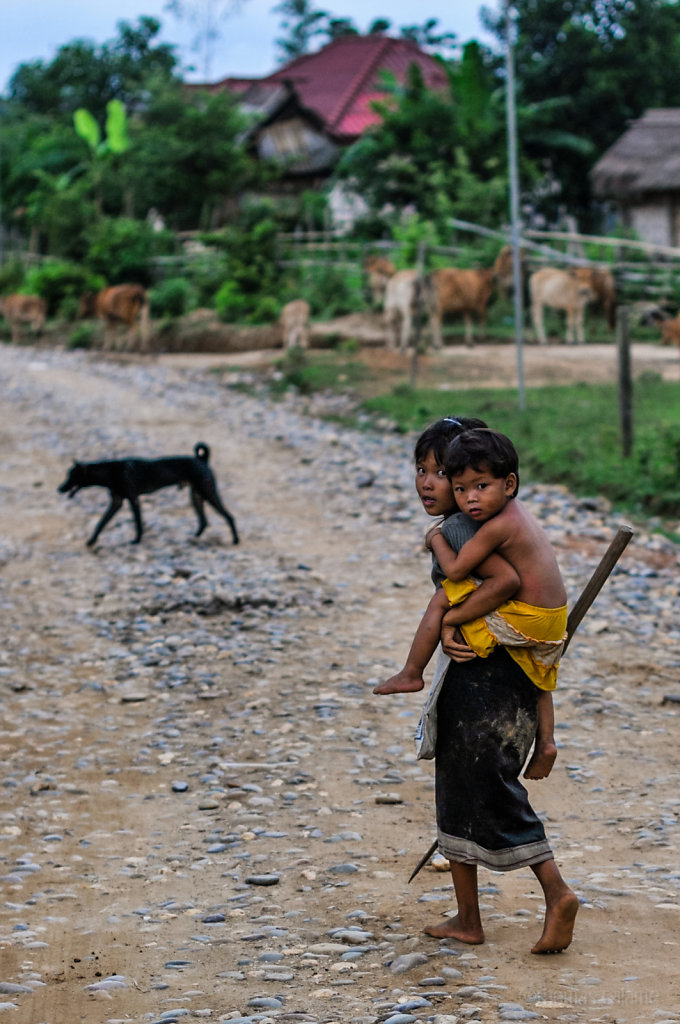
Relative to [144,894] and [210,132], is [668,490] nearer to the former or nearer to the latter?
[144,894]

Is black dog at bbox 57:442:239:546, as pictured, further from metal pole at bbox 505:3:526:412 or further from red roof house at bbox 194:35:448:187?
red roof house at bbox 194:35:448:187

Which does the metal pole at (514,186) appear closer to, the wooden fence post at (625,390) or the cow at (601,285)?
the wooden fence post at (625,390)

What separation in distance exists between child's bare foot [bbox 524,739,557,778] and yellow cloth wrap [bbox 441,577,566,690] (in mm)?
171

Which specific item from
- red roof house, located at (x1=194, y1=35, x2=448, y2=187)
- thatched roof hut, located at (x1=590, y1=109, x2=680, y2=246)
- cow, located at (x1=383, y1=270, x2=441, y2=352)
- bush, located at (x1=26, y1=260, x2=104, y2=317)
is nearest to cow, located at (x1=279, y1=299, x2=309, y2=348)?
cow, located at (x1=383, y1=270, x2=441, y2=352)

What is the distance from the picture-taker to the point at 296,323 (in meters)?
19.5

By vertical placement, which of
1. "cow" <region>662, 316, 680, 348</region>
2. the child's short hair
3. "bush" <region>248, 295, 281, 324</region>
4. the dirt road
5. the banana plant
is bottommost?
the dirt road

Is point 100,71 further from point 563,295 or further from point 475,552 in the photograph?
point 475,552

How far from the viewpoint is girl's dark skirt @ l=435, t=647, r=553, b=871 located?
3393mm

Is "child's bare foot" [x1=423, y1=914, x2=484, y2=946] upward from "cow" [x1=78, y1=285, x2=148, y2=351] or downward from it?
downward

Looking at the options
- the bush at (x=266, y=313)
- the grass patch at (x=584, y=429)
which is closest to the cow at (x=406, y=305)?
the grass patch at (x=584, y=429)

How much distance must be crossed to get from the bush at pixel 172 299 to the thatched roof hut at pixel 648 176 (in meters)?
8.86

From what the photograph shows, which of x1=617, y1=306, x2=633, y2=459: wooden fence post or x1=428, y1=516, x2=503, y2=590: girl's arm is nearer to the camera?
x1=428, y1=516, x2=503, y2=590: girl's arm

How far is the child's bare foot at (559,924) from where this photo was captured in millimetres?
3332

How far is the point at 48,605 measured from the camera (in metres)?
8.02
